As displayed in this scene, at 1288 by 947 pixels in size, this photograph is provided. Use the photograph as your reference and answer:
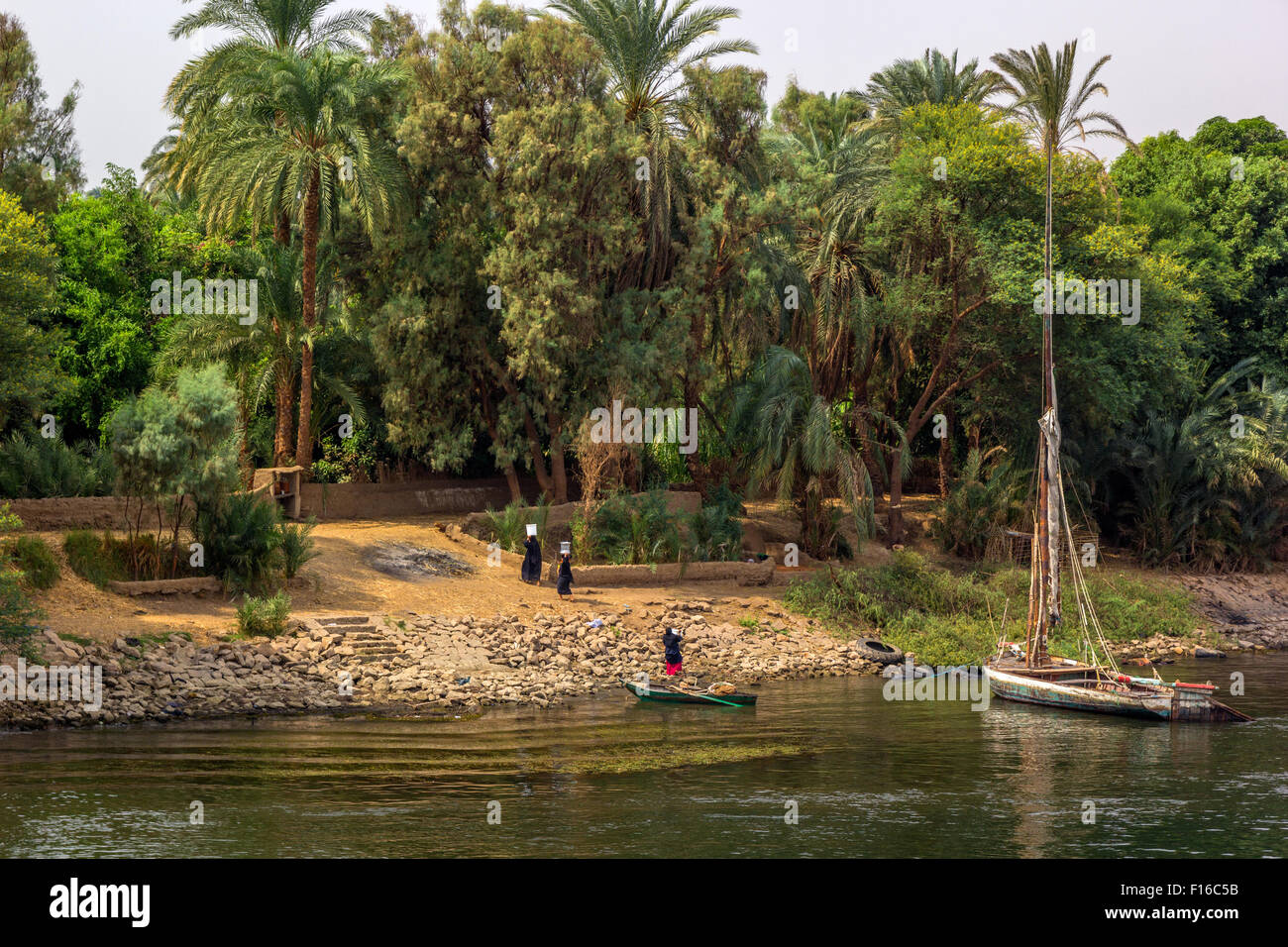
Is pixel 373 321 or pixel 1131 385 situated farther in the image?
pixel 1131 385

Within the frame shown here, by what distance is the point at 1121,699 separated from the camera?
25109 millimetres

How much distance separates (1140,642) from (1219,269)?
18.5m

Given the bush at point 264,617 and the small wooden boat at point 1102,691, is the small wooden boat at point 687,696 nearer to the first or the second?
the small wooden boat at point 1102,691

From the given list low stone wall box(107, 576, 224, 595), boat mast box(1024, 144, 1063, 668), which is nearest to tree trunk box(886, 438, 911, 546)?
boat mast box(1024, 144, 1063, 668)

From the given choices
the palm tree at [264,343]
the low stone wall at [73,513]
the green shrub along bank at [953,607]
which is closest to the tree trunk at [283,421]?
the palm tree at [264,343]

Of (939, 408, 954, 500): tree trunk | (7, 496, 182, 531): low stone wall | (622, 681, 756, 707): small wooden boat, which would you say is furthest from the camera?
(939, 408, 954, 500): tree trunk

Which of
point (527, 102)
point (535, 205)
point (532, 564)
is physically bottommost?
point (532, 564)

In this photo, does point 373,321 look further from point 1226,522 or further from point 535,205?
point 1226,522

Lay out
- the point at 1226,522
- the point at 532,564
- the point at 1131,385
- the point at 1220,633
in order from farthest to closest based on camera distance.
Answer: the point at 1226,522
the point at 1131,385
the point at 1220,633
the point at 532,564

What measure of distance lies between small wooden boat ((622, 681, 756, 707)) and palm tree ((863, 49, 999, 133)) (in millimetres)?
32355

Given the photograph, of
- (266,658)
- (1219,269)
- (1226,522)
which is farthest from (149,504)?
(1219,269)

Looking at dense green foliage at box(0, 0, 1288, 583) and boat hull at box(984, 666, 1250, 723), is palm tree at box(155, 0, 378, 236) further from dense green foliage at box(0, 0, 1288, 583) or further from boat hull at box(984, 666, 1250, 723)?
boat hull at box(984, 666, 1250, 723)

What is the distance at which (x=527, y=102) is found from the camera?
116 ft

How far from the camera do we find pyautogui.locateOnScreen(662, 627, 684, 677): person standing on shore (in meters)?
26.3
